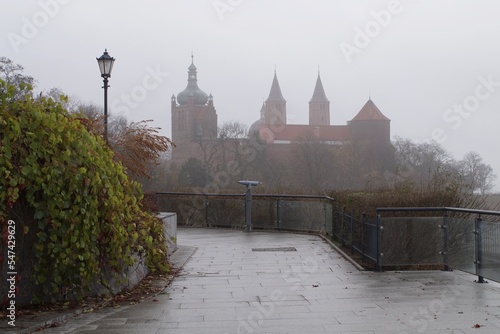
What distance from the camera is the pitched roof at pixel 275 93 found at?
16050 cm

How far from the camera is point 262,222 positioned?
2205 cm

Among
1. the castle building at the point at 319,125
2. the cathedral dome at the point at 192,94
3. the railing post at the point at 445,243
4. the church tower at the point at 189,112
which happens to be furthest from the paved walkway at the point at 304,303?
the cathedral dome at the point at 192,94

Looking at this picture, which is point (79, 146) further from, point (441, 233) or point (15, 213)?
point (441, 233)

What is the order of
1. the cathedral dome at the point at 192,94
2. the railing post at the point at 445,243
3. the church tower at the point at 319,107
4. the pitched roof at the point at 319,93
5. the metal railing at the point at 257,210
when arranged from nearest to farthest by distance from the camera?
1. the railing post at the point at 445,243
2. the metal railing at the point at 257,210
3. the cathedral dome at the point at 192,94
4. the church tower at the point at 319,107
5. the pitched roof at the point at 319,93

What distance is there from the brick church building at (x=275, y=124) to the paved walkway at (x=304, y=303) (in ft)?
276

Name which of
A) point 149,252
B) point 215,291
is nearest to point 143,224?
point 149,252

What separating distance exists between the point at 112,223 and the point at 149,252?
6.57 feet

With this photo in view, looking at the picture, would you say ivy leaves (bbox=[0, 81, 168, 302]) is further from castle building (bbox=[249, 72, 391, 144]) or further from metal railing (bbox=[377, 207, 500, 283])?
castle building (bbox=[249, 72, 391, 144])

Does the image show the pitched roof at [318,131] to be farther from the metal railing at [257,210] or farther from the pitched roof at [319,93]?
the metal railing at [257,210]

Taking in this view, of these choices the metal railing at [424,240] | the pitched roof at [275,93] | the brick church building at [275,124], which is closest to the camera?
the metal railing at [424,240]

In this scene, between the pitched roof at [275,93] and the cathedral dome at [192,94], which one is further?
the pitched roof at [275,93]

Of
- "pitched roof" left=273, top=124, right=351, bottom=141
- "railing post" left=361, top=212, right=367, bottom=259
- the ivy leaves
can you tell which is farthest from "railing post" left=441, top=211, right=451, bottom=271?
"pitched roof" left=273, top=124, right=351, bottom=141

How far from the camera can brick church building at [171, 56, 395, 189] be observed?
117m

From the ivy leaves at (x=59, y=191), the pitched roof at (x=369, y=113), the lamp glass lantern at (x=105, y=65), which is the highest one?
the pitched roof at (x=369, y=113)
